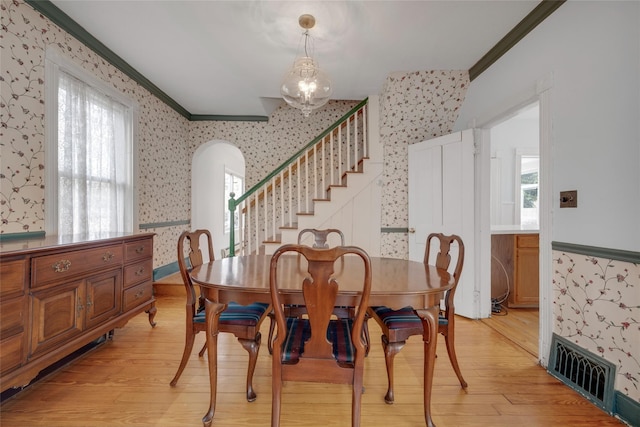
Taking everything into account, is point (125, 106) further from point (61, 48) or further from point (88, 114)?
point (61, 48)

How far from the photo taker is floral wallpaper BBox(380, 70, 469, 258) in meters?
3.42

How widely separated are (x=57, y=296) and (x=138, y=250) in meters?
0.74

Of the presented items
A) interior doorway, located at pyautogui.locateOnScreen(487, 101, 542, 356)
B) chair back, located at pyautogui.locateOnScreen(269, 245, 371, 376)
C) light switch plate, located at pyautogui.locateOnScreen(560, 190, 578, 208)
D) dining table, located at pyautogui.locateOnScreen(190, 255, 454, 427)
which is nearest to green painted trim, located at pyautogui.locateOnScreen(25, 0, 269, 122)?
dining table, located at pyautogui.locateOnScreen(190, 255, 454, 427)

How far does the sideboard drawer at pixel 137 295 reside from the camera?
2.34 m

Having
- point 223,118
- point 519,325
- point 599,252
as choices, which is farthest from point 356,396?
point 223,118

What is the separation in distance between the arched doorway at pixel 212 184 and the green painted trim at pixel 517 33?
378cm

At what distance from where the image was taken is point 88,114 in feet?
8.93

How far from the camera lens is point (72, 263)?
183 cm

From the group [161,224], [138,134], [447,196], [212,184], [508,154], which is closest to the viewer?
[447,196]

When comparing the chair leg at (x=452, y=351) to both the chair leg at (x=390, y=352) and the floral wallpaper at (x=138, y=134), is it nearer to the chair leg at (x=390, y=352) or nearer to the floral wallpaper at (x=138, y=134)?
the chair leg at (x=390, y=352)

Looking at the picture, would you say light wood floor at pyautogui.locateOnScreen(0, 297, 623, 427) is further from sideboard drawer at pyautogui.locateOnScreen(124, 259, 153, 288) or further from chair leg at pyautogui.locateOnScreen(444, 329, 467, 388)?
sideboard drawer at pyautogui.locateOnScreen(124, 259, 153, 288)

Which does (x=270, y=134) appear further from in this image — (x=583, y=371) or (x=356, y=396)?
(x=583, y=371)

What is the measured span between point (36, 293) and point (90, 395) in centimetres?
71

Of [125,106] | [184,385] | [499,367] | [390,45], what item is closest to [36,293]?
[184,385]
